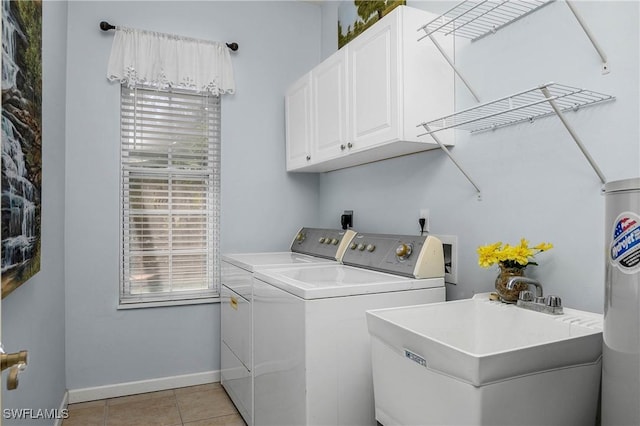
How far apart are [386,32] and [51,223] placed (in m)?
1.92

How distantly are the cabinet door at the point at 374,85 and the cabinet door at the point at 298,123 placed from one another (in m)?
0.55

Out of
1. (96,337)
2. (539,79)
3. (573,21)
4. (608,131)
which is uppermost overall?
(573,21)

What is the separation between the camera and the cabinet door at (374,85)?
1960mm

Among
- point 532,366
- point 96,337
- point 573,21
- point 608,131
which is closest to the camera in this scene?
point 532,366

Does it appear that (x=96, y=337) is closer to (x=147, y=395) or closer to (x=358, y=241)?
(x=147, y=395)

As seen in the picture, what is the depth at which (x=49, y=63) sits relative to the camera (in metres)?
2.06

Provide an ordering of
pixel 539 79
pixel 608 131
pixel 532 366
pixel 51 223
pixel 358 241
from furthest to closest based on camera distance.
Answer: pixel 358 241
pixel 51 223
pixel 539 79
pixel 608 131
pixel 532 366

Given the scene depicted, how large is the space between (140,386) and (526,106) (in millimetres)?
2865

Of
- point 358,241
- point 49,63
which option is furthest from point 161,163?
point 358,241

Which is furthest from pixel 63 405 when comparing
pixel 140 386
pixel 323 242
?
pixel 323 242

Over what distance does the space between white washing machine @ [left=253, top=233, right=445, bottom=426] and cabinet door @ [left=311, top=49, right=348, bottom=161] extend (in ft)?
2.29

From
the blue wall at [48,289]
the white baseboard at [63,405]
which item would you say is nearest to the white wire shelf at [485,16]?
the blue wall at [48,289]

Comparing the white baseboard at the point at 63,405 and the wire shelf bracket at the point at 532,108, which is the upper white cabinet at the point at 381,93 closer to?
the wire shelf bracket at the point at 532,108

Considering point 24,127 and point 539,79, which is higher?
point 539,79
